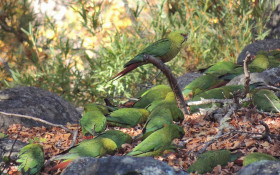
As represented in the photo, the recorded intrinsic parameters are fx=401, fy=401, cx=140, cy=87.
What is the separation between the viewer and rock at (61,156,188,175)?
1323mm

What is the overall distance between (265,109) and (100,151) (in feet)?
3.29

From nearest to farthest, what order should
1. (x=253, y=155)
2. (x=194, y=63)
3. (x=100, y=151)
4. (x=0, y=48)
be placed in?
(x=253, y=155) < (x=100, y=151) < (x=194, y=63) < (x=0, y=48)

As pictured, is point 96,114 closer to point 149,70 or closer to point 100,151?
point 100,151

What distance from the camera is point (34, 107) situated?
9.04 feet

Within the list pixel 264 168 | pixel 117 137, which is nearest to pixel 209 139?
pixel 117 137

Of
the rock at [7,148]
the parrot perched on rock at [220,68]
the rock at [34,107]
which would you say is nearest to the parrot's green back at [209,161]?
the rock at [7,148]

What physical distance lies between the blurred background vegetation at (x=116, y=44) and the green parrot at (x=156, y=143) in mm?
1552

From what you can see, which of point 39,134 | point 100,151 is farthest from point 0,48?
point 100,151

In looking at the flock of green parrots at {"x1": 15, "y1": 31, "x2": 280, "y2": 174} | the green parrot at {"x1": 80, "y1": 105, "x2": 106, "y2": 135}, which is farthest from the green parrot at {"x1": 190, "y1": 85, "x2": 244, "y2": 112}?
the green parrot at {"x1": 80, "y1": 105, "x2": 106, "y2": 135}

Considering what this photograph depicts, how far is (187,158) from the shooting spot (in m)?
1.76

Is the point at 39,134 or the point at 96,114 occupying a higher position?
the point at 96,114

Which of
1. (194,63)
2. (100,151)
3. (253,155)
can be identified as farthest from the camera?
(194,63)

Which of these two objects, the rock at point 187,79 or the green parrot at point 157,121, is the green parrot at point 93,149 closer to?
the green parrot at point 157,121

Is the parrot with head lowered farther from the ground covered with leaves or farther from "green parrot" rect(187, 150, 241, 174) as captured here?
"green parrot" rect(187, 150, 241, 174)
